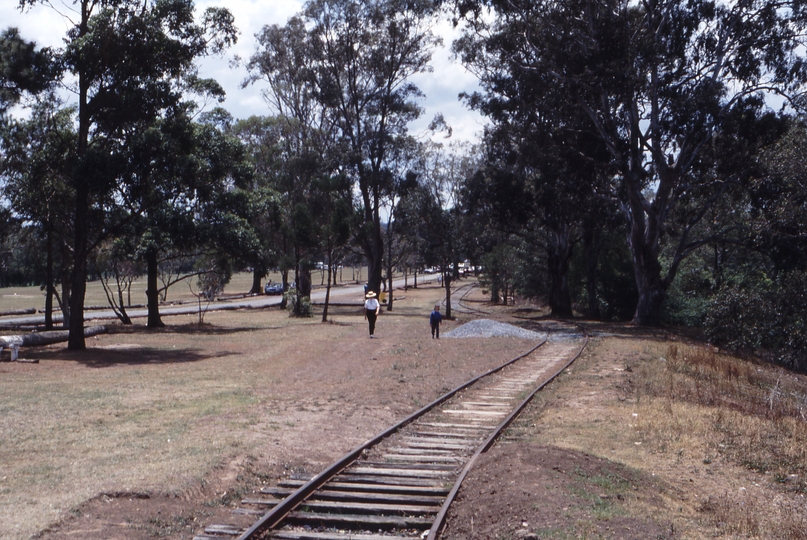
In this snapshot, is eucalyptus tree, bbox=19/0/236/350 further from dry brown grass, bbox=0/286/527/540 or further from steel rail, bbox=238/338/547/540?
steel rail, bbox=238/338/547/540

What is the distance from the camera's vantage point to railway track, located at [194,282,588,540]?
7.41m

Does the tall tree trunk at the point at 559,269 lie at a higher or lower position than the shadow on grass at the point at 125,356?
higher

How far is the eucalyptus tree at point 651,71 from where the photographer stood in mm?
33094

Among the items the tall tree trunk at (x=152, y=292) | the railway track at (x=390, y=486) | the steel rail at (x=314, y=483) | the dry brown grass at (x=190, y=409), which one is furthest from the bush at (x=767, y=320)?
the tall tree trunk at (x=152, y=292)

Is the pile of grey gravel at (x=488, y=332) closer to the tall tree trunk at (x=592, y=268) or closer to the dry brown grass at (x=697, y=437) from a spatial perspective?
the dry brown grass at (x=697, y=437)

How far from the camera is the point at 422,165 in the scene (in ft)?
191

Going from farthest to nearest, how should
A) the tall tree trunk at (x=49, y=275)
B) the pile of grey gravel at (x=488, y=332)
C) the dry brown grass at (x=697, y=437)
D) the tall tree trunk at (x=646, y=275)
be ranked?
1. the tall tree trunk at (x=646, y=275)
2. the tall tree trunk at (x=49, y=275)
3. the pile of grey gravel at (x=488, y=332)
4. the dry brown grass at (x=697, y=437)

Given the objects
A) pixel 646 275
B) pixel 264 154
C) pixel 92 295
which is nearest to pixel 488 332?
pixel 646 275

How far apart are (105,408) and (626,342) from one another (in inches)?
791

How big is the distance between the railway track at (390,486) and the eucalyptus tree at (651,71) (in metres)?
23.6

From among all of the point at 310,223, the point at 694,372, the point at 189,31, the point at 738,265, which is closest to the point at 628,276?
the point at 738,265

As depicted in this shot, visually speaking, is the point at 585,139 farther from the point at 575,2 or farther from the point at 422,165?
the point at 422,165

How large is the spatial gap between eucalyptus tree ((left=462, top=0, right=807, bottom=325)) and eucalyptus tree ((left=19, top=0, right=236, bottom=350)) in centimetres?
1580

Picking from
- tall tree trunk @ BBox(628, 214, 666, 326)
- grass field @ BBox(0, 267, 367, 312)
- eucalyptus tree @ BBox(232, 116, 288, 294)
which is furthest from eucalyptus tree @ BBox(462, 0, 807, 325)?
grass field @ BBox(0, 267, 367, 312)
